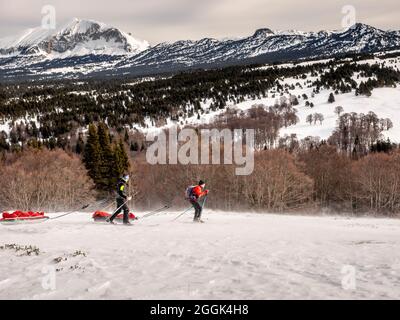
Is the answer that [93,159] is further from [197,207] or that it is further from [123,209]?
[197,207]

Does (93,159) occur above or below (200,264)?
above

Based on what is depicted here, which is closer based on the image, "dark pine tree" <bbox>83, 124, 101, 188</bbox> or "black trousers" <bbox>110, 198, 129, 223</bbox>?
"black trousers" <bbox>110, 198, 129, 223</bbox>

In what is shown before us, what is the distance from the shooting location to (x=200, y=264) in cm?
1102

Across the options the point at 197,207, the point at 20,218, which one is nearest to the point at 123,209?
the point at 197,207

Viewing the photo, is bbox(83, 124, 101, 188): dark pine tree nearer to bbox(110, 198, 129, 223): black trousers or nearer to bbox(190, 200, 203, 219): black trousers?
bbox(110, 198, 129, 223): black trousers

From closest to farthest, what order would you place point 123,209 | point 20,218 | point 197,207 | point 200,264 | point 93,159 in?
1. point 200,264
2. point 123,209
3. point 20,218
4. point 197,207
5. point 93,159

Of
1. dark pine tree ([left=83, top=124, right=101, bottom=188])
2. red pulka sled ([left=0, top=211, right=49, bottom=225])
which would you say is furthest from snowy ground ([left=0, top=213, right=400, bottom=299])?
dark pine tree ([left=83, top=124, right=101, bottom=188])

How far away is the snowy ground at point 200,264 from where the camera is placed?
336 inches

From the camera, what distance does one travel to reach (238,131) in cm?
16675

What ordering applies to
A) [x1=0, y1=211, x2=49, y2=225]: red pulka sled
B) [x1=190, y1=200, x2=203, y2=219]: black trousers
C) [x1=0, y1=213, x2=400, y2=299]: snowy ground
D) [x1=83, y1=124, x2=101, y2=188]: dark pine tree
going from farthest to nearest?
1. [x1=83, y1=124, x2=101, y2=188]: dark pine tree
2. [x1=190, y1=200, x2=203, y2=219]: black trousers
3. [x1=0, y1=211, x2=49, y2=225]: red pulka sled
4. [x1=0, y1=213, x2=400, y2=299]: snowy ground

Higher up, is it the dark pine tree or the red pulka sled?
the dark pine tree

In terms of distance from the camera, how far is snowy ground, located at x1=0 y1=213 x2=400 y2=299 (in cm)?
852

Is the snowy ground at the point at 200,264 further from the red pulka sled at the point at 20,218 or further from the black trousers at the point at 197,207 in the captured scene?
the black trousers at the point at 197,207

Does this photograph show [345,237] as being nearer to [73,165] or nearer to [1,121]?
[73,165]
